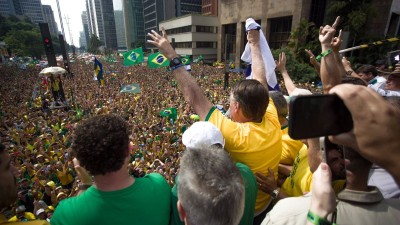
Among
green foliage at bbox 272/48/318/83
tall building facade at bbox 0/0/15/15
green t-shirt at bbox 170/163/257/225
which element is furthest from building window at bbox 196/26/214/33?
tall building facade at bbox 0/0/15/15

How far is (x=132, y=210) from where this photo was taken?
4.26 ft

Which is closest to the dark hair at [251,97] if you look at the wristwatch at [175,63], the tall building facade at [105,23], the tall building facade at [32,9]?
the wristwatch at [175,63]

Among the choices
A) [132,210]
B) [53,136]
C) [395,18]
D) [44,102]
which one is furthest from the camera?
[395,18]

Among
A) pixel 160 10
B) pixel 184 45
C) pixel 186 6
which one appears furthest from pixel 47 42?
pixel 186 6

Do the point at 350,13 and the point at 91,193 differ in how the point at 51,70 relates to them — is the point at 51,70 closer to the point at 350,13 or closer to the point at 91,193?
the point at 91,193

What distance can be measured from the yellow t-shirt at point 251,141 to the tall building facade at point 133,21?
103 meters

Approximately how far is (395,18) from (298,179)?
3568 centimetres

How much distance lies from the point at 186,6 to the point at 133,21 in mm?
32427

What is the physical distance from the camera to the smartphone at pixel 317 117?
0.77 meters

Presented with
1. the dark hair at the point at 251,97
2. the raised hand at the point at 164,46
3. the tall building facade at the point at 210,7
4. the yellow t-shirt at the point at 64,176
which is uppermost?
the tall building facade at the point at 210,7

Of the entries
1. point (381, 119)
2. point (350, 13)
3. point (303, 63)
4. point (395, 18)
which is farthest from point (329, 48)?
point (395, 18)

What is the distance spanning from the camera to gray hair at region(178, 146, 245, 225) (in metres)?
1.00

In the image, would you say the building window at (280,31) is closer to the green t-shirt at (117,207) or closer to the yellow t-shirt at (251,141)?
the yellow t-shirt at (251,141)

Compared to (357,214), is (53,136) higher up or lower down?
lower down
